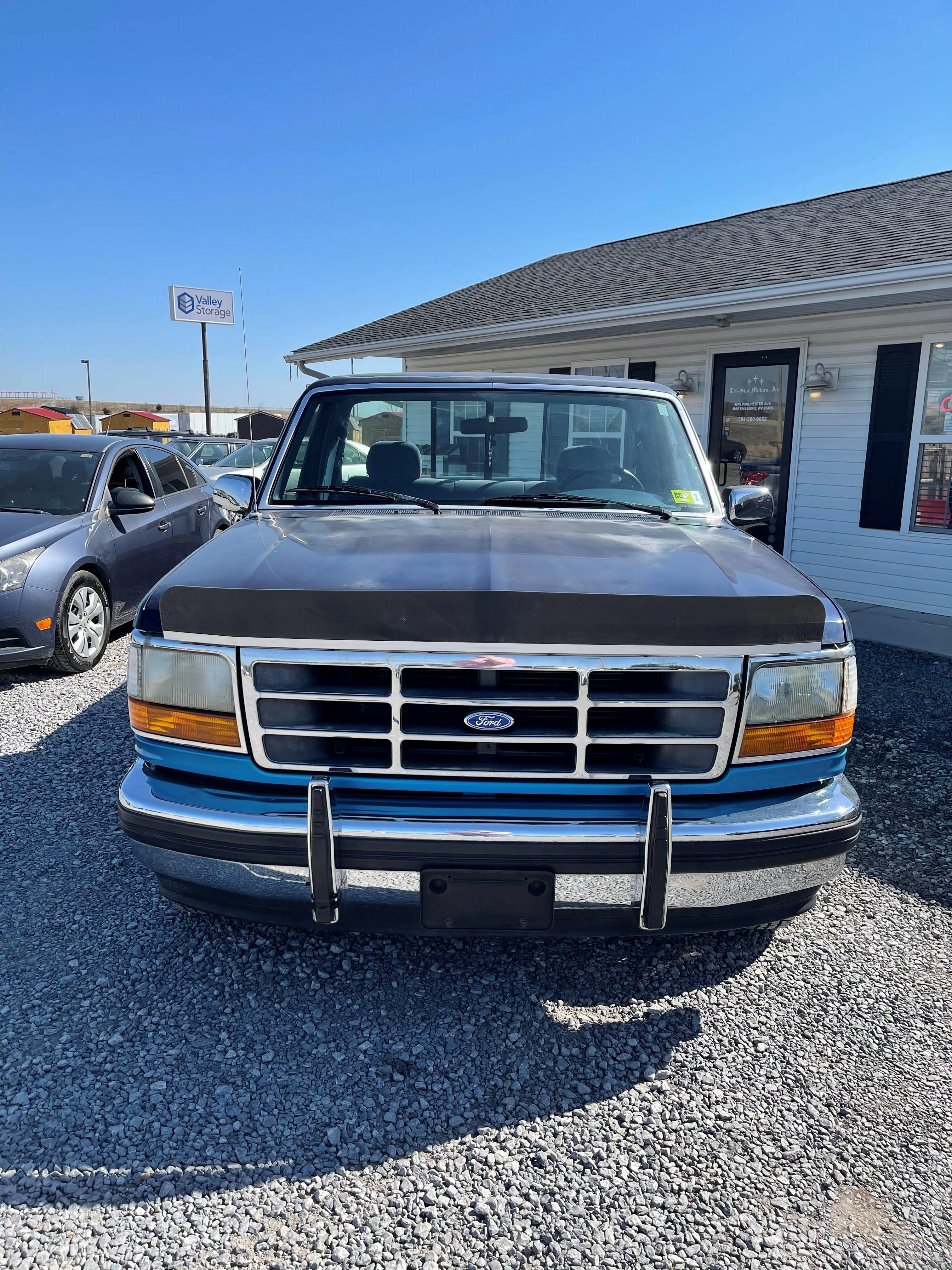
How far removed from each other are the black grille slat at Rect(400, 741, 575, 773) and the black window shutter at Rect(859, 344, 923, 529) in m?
7.39

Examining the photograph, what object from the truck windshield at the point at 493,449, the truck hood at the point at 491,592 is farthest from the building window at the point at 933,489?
the truck hood at the point at 491,592

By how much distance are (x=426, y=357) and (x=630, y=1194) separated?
13608 mm

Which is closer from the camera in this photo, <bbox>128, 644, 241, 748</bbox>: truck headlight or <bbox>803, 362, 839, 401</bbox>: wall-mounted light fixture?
<bbox>128, 644, 241, 748</bbox>: truck headlight

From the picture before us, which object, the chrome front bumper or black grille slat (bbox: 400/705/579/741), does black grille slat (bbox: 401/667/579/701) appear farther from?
the chrome front bumper

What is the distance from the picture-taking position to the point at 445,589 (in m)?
2.13

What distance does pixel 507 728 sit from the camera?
6.94 feet

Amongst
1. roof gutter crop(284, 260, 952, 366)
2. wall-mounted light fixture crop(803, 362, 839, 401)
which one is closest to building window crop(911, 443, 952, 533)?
wall-mounted light fixture crop(803, 362, 839, 401)

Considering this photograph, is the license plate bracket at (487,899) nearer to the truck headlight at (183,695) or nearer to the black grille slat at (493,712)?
the black grille slat at (493,712)

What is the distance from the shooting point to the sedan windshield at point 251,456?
589 inches

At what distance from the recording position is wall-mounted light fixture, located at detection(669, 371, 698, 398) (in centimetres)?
1016

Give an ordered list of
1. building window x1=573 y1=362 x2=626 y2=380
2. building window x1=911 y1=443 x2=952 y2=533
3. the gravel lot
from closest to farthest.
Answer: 1. the gravel lot
2. building window x1=911 y1=443 x2=952 y2=533
3. building window x1=573 y1=362 x2=626 y2=380

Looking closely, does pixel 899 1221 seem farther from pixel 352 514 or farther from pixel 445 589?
pixel 352 514

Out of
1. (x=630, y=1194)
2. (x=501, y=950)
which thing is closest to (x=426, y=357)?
(x=501, y=950)

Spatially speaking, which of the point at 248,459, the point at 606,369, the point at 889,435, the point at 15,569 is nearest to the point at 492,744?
the point at 15,569
